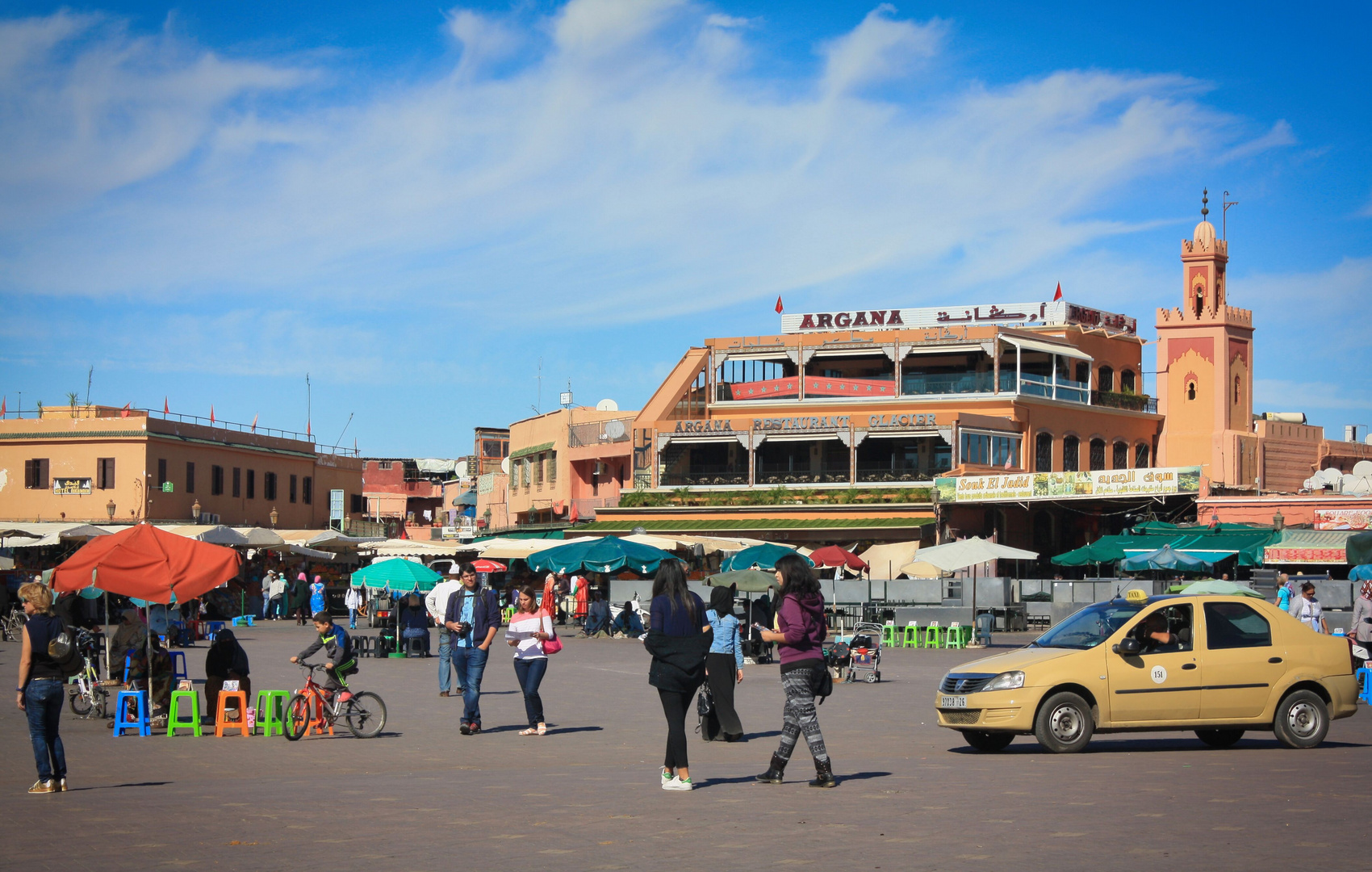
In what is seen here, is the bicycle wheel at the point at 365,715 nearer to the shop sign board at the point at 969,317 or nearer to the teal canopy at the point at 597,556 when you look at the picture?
the teal canopy at the point at 597,556

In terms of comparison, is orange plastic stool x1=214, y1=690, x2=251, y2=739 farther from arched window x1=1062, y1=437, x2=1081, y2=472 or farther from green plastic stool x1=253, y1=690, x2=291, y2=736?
arched window x1=1062, y1=437, x2=1081, y2=472

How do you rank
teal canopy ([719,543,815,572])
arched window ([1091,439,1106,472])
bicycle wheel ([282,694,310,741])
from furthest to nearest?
arched window ([1091,439,1106,472]), teal canopy ([719,543,815,572]), bicycle wheel ([282,694,310,741])

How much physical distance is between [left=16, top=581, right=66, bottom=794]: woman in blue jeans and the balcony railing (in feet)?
169

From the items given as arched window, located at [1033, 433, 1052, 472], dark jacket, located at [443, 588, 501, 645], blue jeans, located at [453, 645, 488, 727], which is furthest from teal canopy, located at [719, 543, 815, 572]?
arched window, located at [1033, 433, 1052, 472]

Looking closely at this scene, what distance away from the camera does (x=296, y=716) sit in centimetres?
1457

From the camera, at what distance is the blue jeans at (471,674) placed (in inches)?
586

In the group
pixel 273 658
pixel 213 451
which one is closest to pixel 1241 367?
pixel 213 451

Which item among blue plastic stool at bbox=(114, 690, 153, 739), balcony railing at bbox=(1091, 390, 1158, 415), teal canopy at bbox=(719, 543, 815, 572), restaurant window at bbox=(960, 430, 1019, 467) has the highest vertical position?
balcony railing at bbox=(1091, 390, 1158, 415)

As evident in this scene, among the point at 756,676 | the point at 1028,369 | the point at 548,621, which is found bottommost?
the point at 756,676

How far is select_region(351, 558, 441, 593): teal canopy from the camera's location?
26219 millimetres

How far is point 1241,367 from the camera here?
60281 mm

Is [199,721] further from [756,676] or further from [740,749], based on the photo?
[756,676]

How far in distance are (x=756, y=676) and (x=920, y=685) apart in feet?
10.9

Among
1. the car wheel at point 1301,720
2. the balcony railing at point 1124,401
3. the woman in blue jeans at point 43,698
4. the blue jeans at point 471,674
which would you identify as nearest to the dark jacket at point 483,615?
the blue jeans at point 471,674
